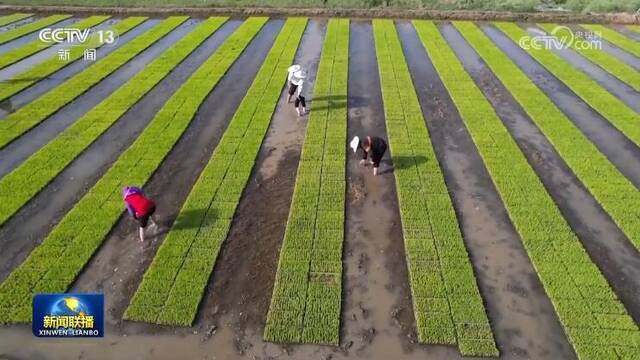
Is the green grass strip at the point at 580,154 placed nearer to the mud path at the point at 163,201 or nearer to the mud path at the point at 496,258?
the mud path at the point at 496,258

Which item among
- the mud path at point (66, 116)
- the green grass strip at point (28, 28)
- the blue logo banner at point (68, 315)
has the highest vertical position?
the green grass strip at point (28, 28)

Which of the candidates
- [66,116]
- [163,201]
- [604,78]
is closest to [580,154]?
[604,78]

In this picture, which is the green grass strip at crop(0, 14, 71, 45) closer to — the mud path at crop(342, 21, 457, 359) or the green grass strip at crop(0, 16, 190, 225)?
the green grass strip at crop(0, 16, 190, 225)

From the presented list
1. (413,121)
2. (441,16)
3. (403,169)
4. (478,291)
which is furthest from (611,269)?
(441,16)

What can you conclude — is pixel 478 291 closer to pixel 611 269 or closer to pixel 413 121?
pixel 611 269

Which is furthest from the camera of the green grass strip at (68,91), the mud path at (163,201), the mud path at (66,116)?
the green grass strip at (68,91)

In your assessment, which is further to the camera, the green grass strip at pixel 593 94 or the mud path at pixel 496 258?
the green grass strip at pixel 593 94

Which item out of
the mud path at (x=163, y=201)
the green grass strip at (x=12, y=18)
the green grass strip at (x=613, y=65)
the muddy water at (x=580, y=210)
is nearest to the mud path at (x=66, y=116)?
the mud path at (x=163, y=201)
